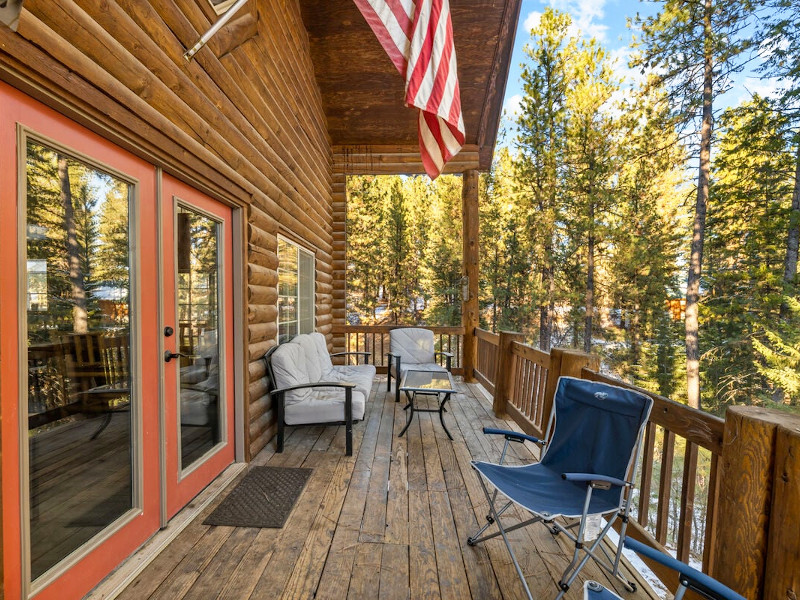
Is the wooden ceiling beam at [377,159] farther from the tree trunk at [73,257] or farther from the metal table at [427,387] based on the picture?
the tree trunk at [73,257]

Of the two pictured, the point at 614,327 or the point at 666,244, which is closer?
the point at 666,244

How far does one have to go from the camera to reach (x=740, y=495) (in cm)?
136

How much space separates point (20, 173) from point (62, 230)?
0.84 ft

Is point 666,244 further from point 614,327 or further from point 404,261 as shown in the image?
point 404,261

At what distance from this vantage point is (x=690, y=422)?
5.57 feet

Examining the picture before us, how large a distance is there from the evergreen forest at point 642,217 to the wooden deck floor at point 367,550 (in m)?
9.21

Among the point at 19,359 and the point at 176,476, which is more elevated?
the point at 19,359

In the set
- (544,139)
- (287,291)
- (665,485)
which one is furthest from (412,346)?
(544,139)

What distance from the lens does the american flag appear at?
2.28 m

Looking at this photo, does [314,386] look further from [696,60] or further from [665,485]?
[696,60]

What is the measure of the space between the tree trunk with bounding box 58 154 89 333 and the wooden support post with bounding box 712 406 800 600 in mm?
2527

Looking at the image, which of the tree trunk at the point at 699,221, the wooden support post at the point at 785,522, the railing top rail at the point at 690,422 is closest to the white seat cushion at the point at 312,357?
the railing top rail at the point at 690,422

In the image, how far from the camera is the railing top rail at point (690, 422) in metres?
1.55

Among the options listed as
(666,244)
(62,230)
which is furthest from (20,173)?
(666,244)
